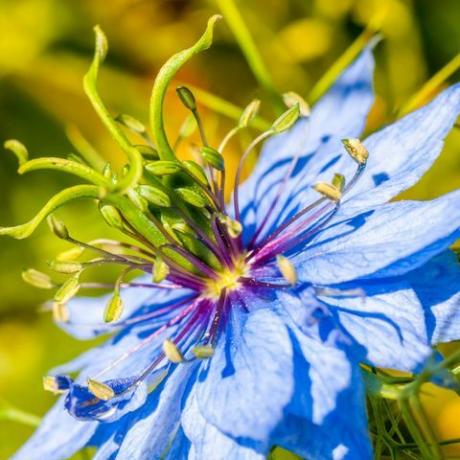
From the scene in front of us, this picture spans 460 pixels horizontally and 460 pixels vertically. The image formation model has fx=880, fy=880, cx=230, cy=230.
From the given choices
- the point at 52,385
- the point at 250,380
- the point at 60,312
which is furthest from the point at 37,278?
the point at 250,380

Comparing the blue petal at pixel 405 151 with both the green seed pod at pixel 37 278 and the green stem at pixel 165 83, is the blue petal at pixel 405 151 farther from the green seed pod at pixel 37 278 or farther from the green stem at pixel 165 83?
the green seed pod at pixel 37 278

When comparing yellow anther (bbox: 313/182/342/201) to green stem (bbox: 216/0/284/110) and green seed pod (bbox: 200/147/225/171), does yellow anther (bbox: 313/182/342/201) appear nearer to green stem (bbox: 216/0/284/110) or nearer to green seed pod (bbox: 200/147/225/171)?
green seed pod (bbox: 200/147/225/171)

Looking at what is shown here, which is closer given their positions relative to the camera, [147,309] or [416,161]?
[416,161]

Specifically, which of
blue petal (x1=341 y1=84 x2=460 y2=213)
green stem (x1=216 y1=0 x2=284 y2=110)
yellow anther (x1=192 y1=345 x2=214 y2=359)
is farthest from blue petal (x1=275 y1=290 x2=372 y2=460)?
green stem (x1=216 y1=0 x2=284 y2=110)

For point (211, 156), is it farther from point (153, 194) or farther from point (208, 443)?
point (208, 443)

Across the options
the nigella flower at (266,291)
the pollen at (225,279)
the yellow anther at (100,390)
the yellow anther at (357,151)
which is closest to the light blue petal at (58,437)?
the nigella flower at (266,291)

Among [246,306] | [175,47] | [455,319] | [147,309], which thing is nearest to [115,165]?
[175,47]

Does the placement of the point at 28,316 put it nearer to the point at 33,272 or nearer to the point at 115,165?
the point at 115,165
